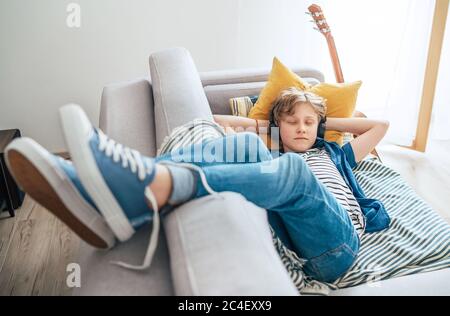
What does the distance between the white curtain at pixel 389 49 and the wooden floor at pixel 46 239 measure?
30cm

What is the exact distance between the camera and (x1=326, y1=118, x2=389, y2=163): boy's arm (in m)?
1.65

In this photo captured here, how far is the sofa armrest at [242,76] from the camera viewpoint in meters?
1.95

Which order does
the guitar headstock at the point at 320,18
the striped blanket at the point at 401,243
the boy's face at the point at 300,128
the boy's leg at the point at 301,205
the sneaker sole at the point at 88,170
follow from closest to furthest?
the sneaker sole at the point at 88,170 → the boy's leg at the point at 301,205 → the striped blanket at the point at 401,243 → the boy's face at the point at 300,128 → the guitar headstock at the point at 320,18

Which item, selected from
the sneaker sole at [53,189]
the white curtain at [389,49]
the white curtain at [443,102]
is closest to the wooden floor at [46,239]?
the white curtain at [443,102]

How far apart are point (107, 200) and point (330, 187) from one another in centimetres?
85

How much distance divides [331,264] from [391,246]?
0.99 feet

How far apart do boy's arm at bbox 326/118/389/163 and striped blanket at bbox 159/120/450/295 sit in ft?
0.81

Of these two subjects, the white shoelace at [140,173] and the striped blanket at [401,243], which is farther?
the striped blanket at [401,243]

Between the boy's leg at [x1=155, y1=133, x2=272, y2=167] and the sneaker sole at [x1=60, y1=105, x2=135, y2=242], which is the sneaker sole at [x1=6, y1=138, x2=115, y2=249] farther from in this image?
the boy's leg at [x1=155, y1=133, x2=272, y2=167]

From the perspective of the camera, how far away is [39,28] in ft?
7.31

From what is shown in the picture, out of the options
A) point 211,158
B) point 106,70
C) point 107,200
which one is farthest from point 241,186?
point 106,70

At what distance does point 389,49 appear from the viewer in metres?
2.61

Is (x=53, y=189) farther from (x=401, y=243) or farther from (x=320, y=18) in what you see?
(x=320, y=18)

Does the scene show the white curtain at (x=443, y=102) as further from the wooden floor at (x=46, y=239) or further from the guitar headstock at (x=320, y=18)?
the guitar headstock at (x=320, y=18)
